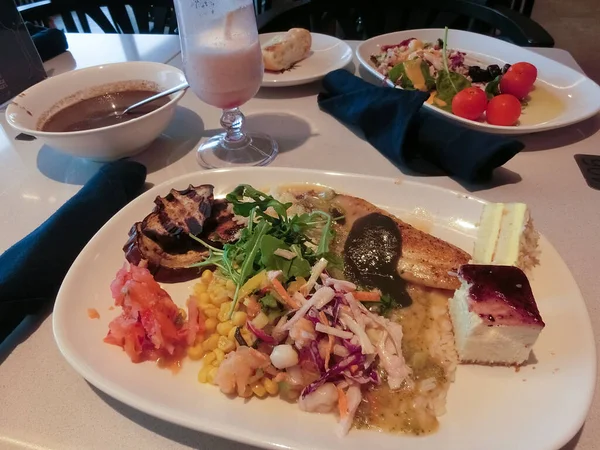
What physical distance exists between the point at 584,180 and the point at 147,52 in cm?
302

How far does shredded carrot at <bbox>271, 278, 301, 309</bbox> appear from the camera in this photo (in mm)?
1386

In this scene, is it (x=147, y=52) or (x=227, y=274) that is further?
(x=147, y=52)

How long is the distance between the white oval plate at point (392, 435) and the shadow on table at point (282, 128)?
112cm

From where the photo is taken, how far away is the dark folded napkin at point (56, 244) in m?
1.50

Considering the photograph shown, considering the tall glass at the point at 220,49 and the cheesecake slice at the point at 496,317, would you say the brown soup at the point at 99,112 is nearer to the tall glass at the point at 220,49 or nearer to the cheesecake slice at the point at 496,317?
the tall glass at the point at 220,49

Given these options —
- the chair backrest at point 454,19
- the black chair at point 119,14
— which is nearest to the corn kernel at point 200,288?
the chair backrest at point 454,19

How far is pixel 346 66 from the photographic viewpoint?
2.98 m

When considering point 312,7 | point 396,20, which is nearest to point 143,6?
point 312,7

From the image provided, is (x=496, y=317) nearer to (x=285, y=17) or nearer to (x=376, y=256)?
(x=376, y=256)

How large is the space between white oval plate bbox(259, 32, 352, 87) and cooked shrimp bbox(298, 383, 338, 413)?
1973 mm

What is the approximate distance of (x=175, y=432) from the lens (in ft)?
4.08

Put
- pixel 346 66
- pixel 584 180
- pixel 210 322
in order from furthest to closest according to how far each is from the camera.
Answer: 1. pixel 346 66
2. pixel 584 180
3. pixel 210 322

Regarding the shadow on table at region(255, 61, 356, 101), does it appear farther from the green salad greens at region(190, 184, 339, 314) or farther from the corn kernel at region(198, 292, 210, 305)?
the corn kernel at region(198, 292, 210, 305)

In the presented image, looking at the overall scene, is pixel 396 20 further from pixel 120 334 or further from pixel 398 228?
pixel 120 334
